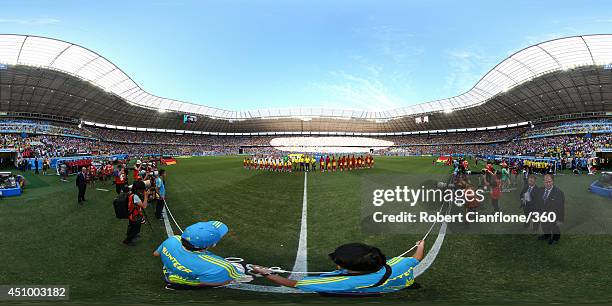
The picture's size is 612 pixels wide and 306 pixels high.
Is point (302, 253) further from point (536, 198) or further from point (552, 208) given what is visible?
point (552, 208)

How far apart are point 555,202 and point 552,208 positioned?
267mm

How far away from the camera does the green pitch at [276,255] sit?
141 inches

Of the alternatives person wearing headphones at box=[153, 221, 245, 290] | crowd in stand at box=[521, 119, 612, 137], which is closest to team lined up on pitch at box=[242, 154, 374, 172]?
person wearing headphones at box=[153, 221, 245, 290]

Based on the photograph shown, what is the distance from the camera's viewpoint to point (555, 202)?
18.5ft

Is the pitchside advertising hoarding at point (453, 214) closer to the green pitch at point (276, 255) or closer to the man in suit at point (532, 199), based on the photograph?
the man in suit at point (532, 199)

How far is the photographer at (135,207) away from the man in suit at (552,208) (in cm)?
858

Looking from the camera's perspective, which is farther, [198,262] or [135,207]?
[135,207]

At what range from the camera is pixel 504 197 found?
11.1 m

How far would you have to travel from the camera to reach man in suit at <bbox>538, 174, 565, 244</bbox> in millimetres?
5598

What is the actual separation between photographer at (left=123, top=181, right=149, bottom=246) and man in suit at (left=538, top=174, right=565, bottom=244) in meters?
8.58

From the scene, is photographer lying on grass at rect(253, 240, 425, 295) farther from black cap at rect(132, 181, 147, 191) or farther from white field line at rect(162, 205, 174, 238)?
white field line at rect(162, 205, 174, 238)

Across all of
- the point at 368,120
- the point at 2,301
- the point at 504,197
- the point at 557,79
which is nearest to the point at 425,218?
the point at 504,197

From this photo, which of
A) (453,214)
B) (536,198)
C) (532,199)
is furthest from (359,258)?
(453,214)

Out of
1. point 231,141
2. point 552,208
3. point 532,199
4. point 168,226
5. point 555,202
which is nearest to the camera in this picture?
point 555,202
